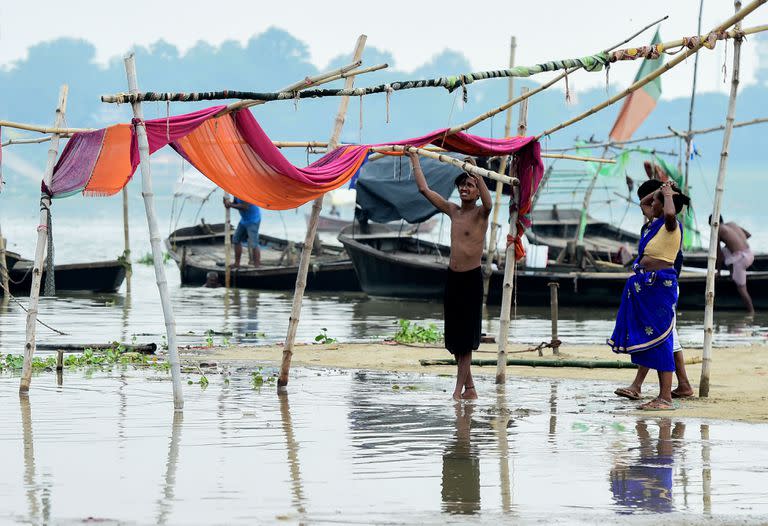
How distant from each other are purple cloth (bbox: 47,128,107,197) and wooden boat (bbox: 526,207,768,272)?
13.3m

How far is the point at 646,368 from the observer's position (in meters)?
8.27

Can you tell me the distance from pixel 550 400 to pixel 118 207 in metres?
93.8

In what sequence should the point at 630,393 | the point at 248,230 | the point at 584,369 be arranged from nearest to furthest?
the point at 630,393, the point at 584,369, the point at 248,230

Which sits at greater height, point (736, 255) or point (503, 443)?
point (736, 255)

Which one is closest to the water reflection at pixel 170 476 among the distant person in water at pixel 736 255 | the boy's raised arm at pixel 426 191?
the boy's raised arm at pixel 426 191

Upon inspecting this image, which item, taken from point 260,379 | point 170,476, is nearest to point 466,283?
point 260,379

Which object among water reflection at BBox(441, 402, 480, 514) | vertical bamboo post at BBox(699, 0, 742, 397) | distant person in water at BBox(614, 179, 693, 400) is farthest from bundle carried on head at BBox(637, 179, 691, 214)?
water reflection at BBox(441, 402, 480, 514)

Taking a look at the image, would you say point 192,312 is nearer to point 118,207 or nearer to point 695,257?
point 695,257

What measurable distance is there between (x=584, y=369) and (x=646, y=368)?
1.86 meters

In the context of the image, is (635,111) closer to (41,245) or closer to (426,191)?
(426,191)

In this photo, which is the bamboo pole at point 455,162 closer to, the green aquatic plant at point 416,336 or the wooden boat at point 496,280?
the green aquatic plant at point 416,336

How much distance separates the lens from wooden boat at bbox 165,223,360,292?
2056 centimetres

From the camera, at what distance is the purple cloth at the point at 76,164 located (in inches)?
324

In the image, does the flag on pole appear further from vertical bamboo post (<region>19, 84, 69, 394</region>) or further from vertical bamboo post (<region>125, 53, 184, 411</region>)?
vertical bamboo post (<region>125, 53, 184, 411</region>)
